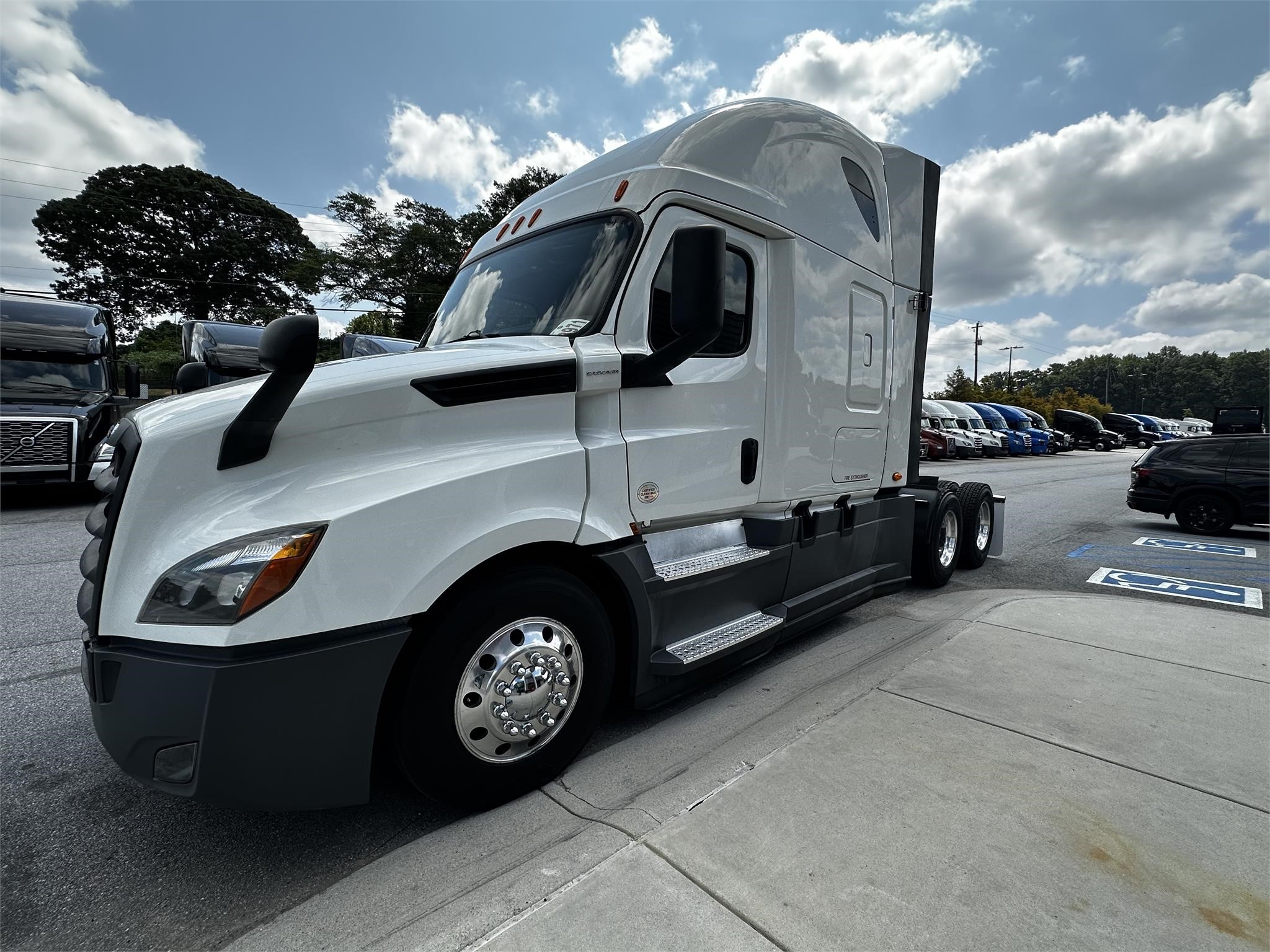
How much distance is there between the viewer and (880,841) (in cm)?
218

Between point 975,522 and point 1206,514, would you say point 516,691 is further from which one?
point 1206,514

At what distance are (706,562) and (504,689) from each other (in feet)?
4.20

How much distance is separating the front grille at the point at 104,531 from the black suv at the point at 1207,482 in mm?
12969

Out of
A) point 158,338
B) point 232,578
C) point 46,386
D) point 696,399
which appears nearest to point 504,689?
point 232,578

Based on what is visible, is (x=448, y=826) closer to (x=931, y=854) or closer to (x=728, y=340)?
(x=931, y=854)

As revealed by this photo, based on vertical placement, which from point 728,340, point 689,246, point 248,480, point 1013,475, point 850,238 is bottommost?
point 1013,475

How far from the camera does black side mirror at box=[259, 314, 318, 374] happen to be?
1889mm

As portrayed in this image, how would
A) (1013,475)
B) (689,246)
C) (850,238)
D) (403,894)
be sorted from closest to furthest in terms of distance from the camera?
(403,894)
(689,246)
(850,238)
(1013,475)

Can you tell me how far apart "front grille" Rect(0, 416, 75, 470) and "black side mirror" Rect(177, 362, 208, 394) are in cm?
747

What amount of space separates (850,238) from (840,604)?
8.18 feet

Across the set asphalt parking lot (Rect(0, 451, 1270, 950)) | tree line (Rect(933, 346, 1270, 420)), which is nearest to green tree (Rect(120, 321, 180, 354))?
asphalt parking lot (Rect(0, 451, 1270, 950))

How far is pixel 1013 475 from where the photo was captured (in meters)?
20.3

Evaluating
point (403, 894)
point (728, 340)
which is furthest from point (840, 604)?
point (403, 894)

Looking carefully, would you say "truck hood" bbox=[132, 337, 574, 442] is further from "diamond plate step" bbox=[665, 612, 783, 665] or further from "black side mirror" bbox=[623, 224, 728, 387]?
"diamond plate step" bbox=[665, 612, 783, 665]
